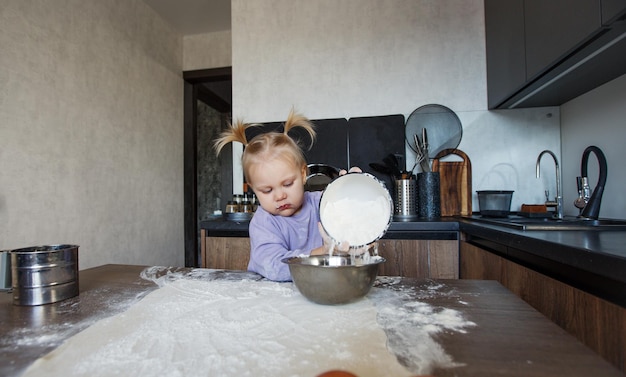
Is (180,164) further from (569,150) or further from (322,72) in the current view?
(569,150)

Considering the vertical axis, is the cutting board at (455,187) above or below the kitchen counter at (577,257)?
above

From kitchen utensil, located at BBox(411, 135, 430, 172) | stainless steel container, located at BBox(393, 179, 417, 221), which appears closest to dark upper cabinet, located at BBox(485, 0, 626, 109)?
kitchen utensil, located at BBox(411, 135, 430, 172)

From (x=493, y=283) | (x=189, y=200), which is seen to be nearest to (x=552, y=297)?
(x=493, y=283)

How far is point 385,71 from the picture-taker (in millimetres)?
2002

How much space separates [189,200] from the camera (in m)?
3.26

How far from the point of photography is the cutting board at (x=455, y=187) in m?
1.82

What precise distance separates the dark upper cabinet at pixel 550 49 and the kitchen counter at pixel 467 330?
83cm

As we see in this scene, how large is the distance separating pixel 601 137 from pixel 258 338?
1.65 m

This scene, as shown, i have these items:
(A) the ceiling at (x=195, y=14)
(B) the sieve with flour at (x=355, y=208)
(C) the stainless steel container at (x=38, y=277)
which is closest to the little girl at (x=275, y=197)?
(B) the sieve with flour at (x=355, y=208)

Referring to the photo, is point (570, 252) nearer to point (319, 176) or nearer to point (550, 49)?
point (550, 49)

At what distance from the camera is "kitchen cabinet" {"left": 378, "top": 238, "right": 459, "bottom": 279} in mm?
1496

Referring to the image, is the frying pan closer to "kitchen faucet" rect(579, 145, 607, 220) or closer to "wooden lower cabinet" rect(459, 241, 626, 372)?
"kitchen faucet" rect(579, 145, 607, 220)

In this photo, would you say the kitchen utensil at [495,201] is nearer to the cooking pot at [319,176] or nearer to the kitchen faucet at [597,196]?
the kitchen faucet at [597,196]

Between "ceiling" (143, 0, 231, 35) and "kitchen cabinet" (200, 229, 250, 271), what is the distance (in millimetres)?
1986
